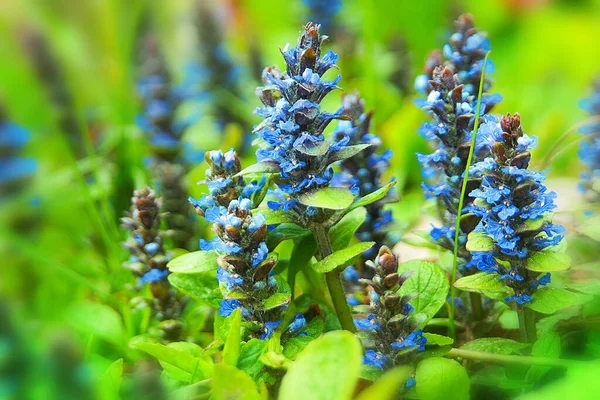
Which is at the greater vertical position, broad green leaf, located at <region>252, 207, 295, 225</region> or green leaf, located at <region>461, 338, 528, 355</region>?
broad green leaf, located at <region>252, 207, 295, 225</region>

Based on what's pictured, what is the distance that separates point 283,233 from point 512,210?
456 mm

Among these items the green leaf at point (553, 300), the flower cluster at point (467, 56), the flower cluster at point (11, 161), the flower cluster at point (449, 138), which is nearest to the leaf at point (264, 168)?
the flower cluster at point (449, 138)

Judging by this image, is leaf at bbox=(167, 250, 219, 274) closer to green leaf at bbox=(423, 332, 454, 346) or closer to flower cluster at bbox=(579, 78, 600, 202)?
green leaf at bbox=(423, 332, 454, 346)

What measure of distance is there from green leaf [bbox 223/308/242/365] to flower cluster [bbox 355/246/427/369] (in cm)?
22

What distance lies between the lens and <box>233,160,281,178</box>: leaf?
115cm

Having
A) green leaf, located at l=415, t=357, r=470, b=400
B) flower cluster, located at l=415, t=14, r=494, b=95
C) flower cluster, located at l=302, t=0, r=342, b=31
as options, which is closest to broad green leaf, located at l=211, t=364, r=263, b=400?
green leaf, located at l=415, t=357, r=470, b=400

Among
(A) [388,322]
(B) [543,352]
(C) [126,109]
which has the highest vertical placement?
(C) [126,109]

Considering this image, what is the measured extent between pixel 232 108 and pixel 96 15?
6.30 feet

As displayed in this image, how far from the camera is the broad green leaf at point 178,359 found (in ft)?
3.78

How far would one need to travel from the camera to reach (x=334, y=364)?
95 cm

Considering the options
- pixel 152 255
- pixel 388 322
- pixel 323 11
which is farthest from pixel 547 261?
pixel 323 11

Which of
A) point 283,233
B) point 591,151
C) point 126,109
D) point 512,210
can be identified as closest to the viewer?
point 512,210

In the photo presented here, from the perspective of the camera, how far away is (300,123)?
116 cm

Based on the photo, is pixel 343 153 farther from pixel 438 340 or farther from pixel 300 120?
pixel 438 340
